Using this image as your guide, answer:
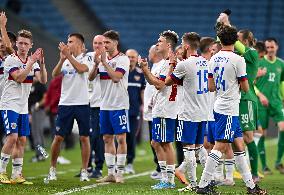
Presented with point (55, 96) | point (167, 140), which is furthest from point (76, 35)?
point (55, 96)

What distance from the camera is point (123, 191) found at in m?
9.80

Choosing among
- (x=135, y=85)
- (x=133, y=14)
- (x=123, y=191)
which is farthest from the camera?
(x=133, y=14)

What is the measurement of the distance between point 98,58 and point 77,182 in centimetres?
187

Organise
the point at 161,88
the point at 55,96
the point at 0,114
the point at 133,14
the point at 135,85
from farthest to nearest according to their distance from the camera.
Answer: the point at 133,14, the point at 55,96, the point at 135,85, the point at 0,114, the point at 161,88

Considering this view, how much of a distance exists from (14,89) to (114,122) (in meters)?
1.60

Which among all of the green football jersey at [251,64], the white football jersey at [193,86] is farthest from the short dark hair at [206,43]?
the white football jersey at [193,86]

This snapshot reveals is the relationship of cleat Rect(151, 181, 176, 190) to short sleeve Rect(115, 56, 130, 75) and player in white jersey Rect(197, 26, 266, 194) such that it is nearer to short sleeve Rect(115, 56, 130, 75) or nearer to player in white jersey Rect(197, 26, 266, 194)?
player in white jersey Rect(197, 26, 266, 194)

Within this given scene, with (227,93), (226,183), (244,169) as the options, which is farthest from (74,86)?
(244,169)

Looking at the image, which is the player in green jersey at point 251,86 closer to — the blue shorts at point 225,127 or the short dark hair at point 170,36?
the short dark hair at point 170,36

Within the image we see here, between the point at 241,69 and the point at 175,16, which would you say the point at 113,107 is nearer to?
the point at 241,69

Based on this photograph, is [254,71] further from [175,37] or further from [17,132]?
[17,132]

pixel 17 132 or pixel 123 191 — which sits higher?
pixel 17 132

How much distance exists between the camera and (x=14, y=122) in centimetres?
1091

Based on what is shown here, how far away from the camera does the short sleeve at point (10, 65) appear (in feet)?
35.8
